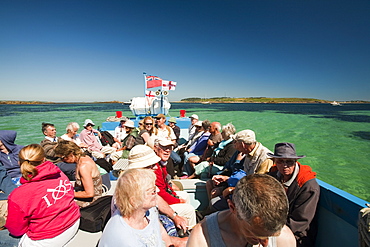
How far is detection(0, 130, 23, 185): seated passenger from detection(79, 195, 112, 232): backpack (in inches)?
75.5

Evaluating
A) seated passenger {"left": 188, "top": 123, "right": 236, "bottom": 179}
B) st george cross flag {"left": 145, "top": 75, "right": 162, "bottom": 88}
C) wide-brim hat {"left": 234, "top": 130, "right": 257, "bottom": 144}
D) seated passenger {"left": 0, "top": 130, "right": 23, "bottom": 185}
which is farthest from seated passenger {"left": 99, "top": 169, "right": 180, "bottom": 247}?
st george cross flag {"left": 145, "top": 75, "right": 162, "bottom": 88}

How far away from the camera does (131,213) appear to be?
121cm

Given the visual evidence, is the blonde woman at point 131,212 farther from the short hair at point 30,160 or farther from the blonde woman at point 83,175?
the blonde woman at point 83,175

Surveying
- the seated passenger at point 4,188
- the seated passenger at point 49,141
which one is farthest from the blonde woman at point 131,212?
the seated passenger at point 49,141

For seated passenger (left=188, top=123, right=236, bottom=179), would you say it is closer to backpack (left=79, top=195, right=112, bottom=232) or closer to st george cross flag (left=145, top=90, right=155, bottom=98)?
backpack (left=79, top=195, right=112, bottom=232)

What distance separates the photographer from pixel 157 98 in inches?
441

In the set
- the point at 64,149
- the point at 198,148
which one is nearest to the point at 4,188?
the point at 64,149

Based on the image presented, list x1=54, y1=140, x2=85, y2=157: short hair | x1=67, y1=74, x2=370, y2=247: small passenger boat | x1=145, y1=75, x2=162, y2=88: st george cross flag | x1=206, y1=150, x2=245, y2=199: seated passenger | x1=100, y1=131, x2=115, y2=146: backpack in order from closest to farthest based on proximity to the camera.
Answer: x1=67, y1=74, x2=370, y2=247: small passenger boat
x1=54, y1=140, x2=85, y2=157: short hair
x1=206, y1=150, x2=245, y2=199: seated passenger
x1=100, y1=131, x2=115, y2=146: backpack
x1=145, y1=75, x2=162, y2=88: st george cross flag

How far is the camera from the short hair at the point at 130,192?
1192mm

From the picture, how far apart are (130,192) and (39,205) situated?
2.67 ft

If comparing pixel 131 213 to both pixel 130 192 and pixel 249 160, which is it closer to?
pixel 130 192

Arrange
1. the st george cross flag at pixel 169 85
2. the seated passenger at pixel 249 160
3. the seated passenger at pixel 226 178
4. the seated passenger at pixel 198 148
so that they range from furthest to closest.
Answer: the st george cross flag at pixel 169 85, the seated passenger at pixel 198 148, the seated passenger at pixel 226 178, the seated passenger at pixel 249 160

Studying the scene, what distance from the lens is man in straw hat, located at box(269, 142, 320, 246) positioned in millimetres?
1572

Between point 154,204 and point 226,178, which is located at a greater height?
point 154,204
